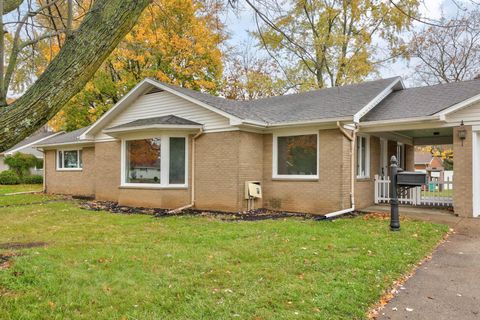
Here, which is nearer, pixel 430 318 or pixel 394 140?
pixel 430 318

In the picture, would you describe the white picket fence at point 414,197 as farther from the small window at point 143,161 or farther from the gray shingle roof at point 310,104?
the small window at point 143,161

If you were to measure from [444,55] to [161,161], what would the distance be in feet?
82.7

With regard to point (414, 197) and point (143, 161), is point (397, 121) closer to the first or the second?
point (414, 197)

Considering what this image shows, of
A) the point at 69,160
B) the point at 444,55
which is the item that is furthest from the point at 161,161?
the point at 444,55

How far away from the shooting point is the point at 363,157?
12.0 metres

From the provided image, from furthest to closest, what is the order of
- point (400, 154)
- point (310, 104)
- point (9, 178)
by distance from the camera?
point (9, 178), point (400, 154), point (310, 104)

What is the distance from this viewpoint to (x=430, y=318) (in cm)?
359

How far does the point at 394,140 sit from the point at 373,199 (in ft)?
10.1

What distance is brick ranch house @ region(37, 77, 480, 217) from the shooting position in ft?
32.8

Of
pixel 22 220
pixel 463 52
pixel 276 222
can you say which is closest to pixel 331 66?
pixel 463 52

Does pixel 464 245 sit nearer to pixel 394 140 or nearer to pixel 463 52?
pixel 394 140

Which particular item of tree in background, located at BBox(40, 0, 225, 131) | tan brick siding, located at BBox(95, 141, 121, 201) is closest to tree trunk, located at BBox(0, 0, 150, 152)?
tan brick siding, located at BBox(95, 141, 121, 201)

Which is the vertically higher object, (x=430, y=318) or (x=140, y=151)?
(x=140, y=151)

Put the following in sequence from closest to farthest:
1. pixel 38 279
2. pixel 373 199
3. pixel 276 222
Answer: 1. pixel 38 279
2. pixel 276 222
3. pixel 373 199
